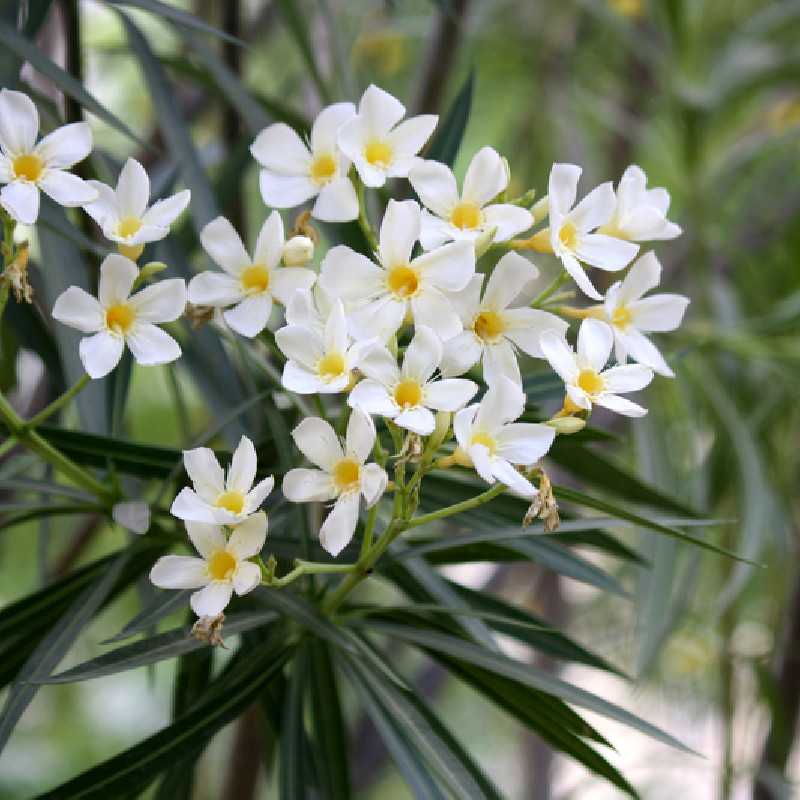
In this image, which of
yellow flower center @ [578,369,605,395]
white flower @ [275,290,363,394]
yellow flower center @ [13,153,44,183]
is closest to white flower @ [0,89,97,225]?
yellow flower center @ [13,153,44,183]

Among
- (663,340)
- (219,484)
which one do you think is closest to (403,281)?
(219,484)

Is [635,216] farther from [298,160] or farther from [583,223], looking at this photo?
[298,160]

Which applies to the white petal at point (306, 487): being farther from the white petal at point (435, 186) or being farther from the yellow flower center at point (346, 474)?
the white petal at point (435, 186)

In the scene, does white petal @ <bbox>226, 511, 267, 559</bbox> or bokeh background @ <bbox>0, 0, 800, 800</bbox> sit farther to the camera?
bokeh background @ <bbox>0, 0, 800, 800</bbox>

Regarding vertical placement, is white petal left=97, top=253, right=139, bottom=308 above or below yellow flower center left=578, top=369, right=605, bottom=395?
above

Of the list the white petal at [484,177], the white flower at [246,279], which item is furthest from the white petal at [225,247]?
the white petal at [484,177]

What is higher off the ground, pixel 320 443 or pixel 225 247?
A: pixel 225 247

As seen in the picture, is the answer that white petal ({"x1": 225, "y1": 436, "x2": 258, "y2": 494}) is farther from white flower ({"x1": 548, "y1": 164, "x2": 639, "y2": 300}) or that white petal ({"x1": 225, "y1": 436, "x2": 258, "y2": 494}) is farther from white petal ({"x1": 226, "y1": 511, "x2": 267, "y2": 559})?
white flower ({"x1": 548, "y1": 164, "x2": 639, "y2": 300})
